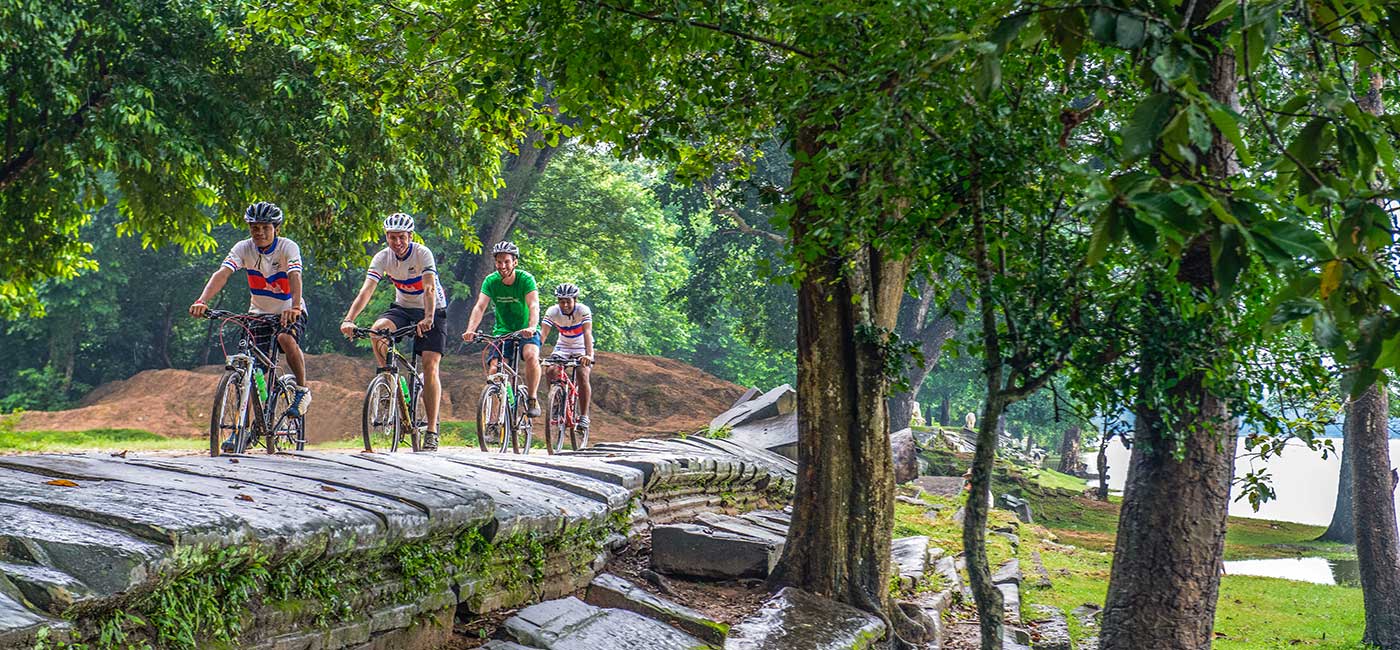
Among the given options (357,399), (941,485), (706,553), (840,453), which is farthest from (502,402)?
(357,399)

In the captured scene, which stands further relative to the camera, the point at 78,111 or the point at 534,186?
the point at 534,186

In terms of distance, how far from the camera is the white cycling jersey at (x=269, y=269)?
775cm

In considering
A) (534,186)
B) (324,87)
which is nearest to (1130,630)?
(324,87)

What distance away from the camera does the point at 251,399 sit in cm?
776

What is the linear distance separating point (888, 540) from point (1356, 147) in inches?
218

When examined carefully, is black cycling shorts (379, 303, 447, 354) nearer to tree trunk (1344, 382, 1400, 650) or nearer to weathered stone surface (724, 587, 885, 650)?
weathered stone surface (724, 587, 885, 650)

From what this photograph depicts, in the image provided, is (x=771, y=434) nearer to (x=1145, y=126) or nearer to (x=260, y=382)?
(x=260, y=382)

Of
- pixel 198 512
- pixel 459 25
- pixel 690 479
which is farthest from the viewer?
pixel 690 479

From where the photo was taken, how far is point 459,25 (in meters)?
7.43

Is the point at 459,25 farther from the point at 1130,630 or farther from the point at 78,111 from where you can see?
the point at 78,111

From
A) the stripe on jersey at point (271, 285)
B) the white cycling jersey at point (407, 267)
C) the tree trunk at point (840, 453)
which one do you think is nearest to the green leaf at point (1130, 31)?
the tree trunk at point (840, 453)

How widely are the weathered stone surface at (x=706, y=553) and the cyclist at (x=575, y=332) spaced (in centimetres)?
403

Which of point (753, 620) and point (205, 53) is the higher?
point (205, 53)

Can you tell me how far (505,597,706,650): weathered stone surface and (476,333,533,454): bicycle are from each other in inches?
199
